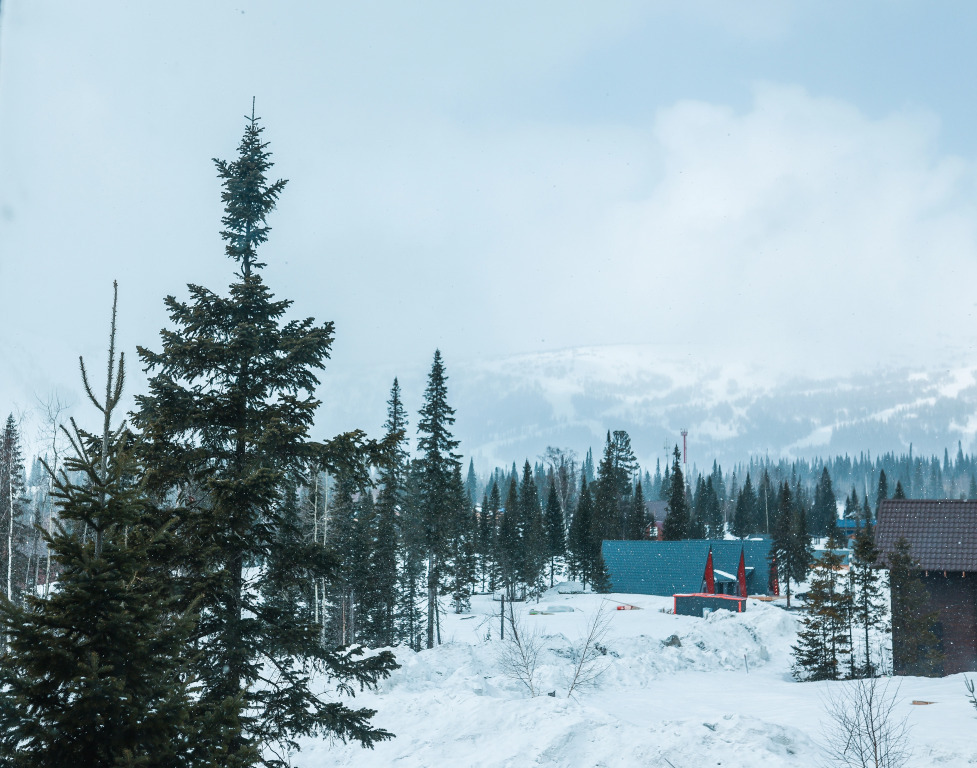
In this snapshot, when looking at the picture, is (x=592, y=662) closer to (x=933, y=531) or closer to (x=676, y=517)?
(x=933, y=531)

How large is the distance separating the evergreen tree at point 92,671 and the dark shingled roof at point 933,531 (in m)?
30.5

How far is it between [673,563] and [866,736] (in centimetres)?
4500

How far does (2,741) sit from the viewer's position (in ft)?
17.6

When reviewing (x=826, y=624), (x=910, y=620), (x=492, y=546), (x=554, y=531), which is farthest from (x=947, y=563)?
(x=554, y=531)

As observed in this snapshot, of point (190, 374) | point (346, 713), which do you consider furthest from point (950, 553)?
point (190, 374)

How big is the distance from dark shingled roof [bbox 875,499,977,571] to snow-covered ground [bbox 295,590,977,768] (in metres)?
4.91

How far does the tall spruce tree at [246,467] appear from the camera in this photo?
9180 mm

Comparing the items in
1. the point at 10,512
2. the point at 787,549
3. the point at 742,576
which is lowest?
the point at 742,576

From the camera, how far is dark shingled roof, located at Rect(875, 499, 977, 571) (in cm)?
2803

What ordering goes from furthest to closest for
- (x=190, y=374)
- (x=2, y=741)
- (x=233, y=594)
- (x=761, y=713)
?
(x=761, y=713)
(x=190, y=374)
(x=233, y=594)
(x=2, y=741)

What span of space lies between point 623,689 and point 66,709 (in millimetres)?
25958

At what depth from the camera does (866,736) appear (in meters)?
14.5

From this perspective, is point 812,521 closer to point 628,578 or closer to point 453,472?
point 628,578

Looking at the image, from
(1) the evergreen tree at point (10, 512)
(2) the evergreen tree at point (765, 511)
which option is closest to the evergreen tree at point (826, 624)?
(1) the evergreen tree at point (10, 512)
